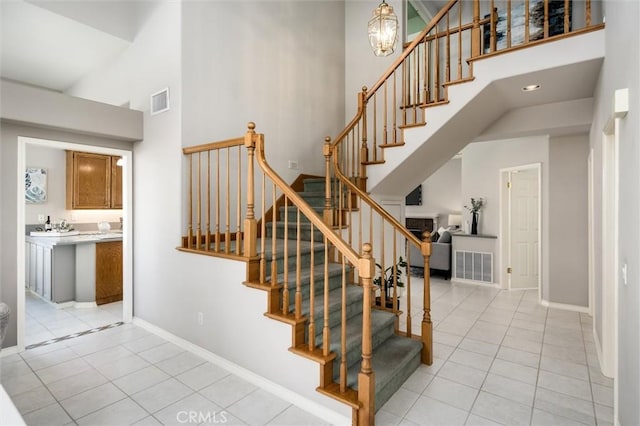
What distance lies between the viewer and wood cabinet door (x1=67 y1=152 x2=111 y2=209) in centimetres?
573

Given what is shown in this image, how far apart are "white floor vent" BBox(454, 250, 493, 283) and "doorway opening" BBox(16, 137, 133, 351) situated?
5595mm

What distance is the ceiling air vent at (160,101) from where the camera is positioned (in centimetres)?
342

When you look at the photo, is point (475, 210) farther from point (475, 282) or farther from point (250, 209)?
point (250, 209)

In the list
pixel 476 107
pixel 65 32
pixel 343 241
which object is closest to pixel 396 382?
pixel 343 241

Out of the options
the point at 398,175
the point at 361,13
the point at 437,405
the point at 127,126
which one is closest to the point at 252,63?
the point at 127,126

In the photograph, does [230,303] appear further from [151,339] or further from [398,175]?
[398,175]

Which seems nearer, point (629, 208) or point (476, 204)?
point (629, 208)

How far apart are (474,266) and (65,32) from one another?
7.05 metres

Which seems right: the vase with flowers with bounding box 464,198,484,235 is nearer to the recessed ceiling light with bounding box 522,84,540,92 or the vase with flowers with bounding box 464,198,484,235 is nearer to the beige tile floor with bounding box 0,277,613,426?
the beige tile floor with bounding box 0,277,613,426

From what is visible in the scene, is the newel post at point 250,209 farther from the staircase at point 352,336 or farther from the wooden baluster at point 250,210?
the staircase at point 352,336

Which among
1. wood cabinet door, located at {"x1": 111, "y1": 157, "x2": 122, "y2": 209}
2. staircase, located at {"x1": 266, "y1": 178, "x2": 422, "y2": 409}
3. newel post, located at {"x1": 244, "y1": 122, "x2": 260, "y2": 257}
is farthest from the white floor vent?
wood cabinet door, located at {"x1": 111, "y1": 157, "x2": 122, "y2": 209}

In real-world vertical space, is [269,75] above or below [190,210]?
above

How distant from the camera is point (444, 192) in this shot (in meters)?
9.24

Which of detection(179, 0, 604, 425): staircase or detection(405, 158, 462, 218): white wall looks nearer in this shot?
detection(179, 0, 604, 425): staircase
